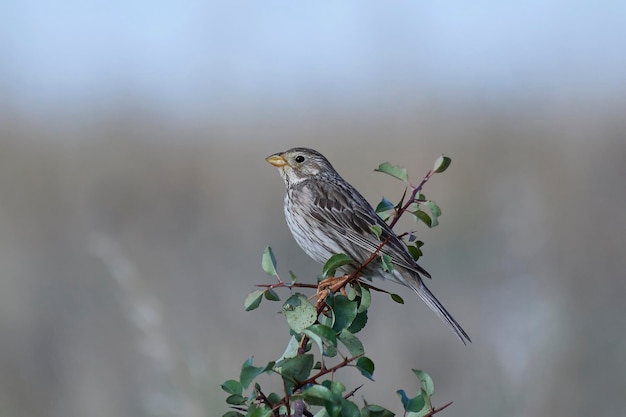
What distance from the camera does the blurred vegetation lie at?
4926 mm

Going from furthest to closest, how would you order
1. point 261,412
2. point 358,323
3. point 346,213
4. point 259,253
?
1. point 259,253
2. point 346,213
3. point 358,323
4. point 261,412

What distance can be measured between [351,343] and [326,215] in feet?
7.83

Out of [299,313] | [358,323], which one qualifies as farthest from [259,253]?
[299,313]

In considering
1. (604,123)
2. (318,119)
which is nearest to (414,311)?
(604,123)

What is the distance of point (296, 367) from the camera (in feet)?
6.42

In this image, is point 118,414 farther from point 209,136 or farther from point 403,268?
point 209,136

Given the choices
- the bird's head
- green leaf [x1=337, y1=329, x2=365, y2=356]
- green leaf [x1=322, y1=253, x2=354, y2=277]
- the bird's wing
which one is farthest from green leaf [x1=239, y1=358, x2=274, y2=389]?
the bird's head

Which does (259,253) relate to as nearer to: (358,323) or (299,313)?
(358,323)

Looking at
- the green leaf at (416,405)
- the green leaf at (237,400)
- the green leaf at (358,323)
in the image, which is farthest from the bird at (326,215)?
the green leaf at (237,400)

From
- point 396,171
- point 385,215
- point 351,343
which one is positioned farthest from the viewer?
point 385,215

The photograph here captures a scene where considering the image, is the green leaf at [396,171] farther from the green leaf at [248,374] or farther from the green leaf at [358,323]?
the green leaf at [248,374]

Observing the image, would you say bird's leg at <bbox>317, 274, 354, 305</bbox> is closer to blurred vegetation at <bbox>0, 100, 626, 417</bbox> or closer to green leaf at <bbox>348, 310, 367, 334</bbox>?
green leaf at <bbox>348, 310, 367, 334</bbox>

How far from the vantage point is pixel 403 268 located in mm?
4145

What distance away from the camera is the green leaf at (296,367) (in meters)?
1.95
